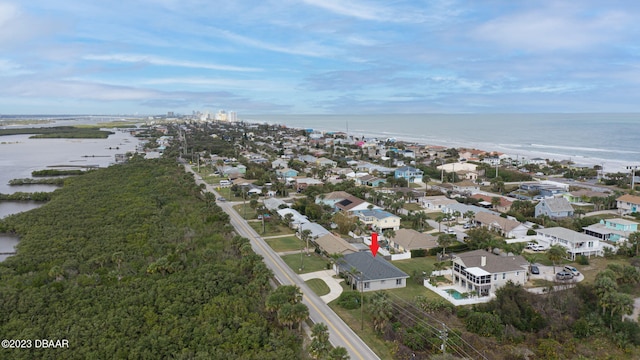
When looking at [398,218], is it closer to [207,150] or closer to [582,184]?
[582,184]

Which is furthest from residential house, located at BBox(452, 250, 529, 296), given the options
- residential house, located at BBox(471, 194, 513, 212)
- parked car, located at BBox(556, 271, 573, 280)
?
residential house, located at BBox(471, 194, 513, 212)

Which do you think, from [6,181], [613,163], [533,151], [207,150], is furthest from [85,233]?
[533,151]

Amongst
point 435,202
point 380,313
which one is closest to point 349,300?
point 380,313

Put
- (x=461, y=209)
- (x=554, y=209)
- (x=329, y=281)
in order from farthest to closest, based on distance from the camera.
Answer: (x=461, y=209), (x=554, y=209), (x=329, y=281)

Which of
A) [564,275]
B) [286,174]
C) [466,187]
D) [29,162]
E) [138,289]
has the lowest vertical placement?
[564,275]

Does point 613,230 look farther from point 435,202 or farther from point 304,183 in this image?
point 304,183

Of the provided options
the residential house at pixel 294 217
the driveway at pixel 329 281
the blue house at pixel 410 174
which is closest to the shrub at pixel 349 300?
the driveway at pixel 329 281
